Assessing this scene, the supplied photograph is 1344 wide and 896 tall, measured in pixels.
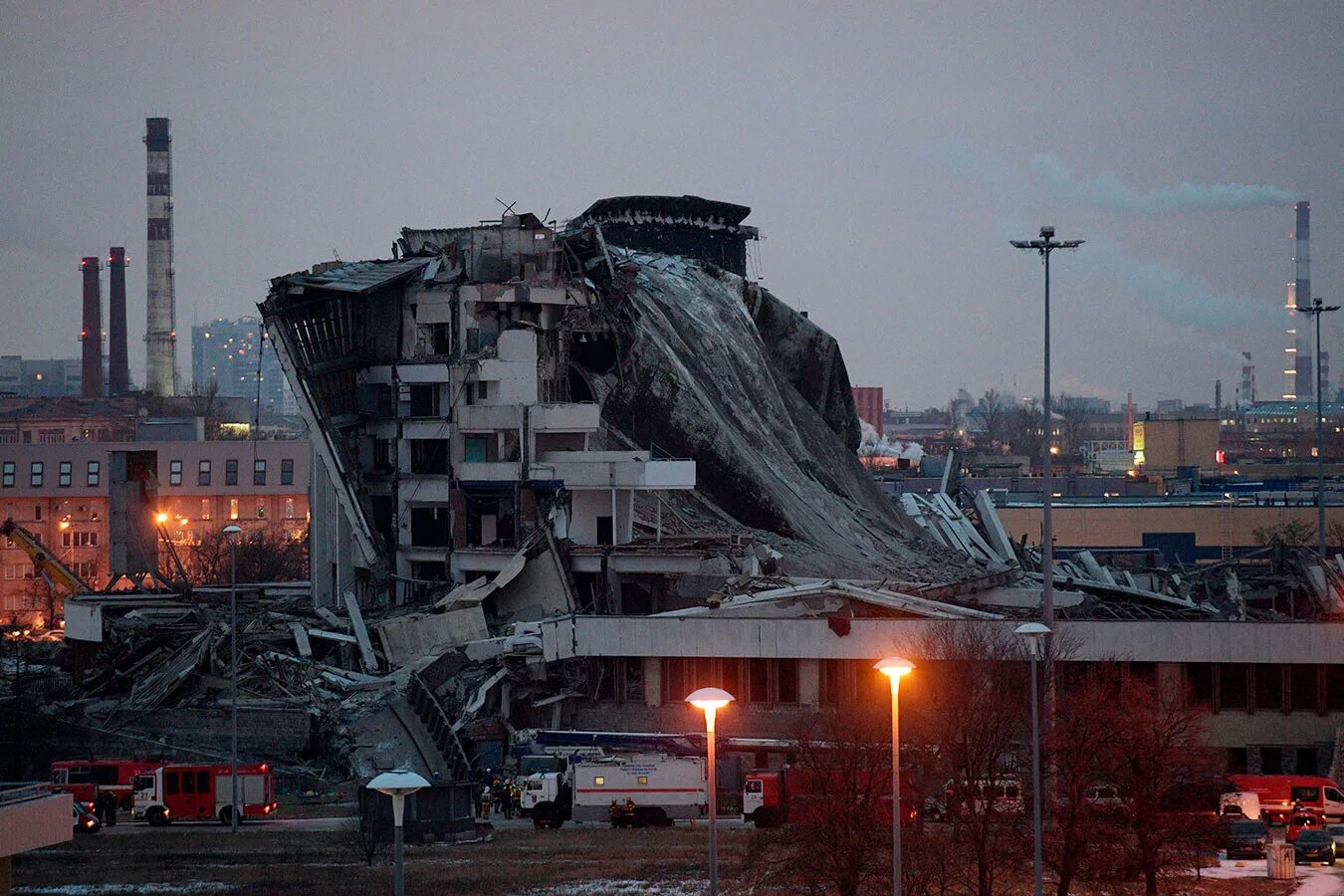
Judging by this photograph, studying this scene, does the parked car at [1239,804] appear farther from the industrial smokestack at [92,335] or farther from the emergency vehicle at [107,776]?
the industrial smokestack at [92,335]

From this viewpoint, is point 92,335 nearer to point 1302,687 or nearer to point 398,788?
point 1302,687

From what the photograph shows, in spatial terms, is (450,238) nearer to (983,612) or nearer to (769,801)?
(983,612)

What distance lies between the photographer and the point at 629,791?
135ft

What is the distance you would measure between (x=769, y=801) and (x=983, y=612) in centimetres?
1429

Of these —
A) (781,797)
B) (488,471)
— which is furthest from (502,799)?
(488,471)

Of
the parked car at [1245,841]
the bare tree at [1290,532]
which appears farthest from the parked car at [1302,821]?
the bare tree at [1290,532]

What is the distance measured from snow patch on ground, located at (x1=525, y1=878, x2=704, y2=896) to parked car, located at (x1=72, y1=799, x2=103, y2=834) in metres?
12.5

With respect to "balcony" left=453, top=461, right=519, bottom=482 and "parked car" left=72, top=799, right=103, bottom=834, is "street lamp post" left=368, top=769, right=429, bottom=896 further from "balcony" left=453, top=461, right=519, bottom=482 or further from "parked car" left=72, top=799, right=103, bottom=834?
"balcony" left=453, top=461, right=519, bottom=482

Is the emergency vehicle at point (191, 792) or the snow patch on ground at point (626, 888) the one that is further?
the emergency vehicle at point (191, 792)

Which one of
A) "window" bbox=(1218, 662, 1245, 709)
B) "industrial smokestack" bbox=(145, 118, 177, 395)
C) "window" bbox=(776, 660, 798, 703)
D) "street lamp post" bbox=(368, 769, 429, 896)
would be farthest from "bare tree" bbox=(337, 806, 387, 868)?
"industrial smokestack" bbox=(145, 118, 177, 395)

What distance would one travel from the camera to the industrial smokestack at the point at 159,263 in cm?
17475

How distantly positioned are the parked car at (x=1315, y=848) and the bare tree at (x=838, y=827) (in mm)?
8413

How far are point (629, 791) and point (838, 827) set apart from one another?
10.2m

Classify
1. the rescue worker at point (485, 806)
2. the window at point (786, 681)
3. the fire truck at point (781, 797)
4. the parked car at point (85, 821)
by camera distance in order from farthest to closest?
the window at point (786, 681) < the rescue worker at point (485, 806) < the parked car at point (85, 821) < the fire truck at point (781, 797)
